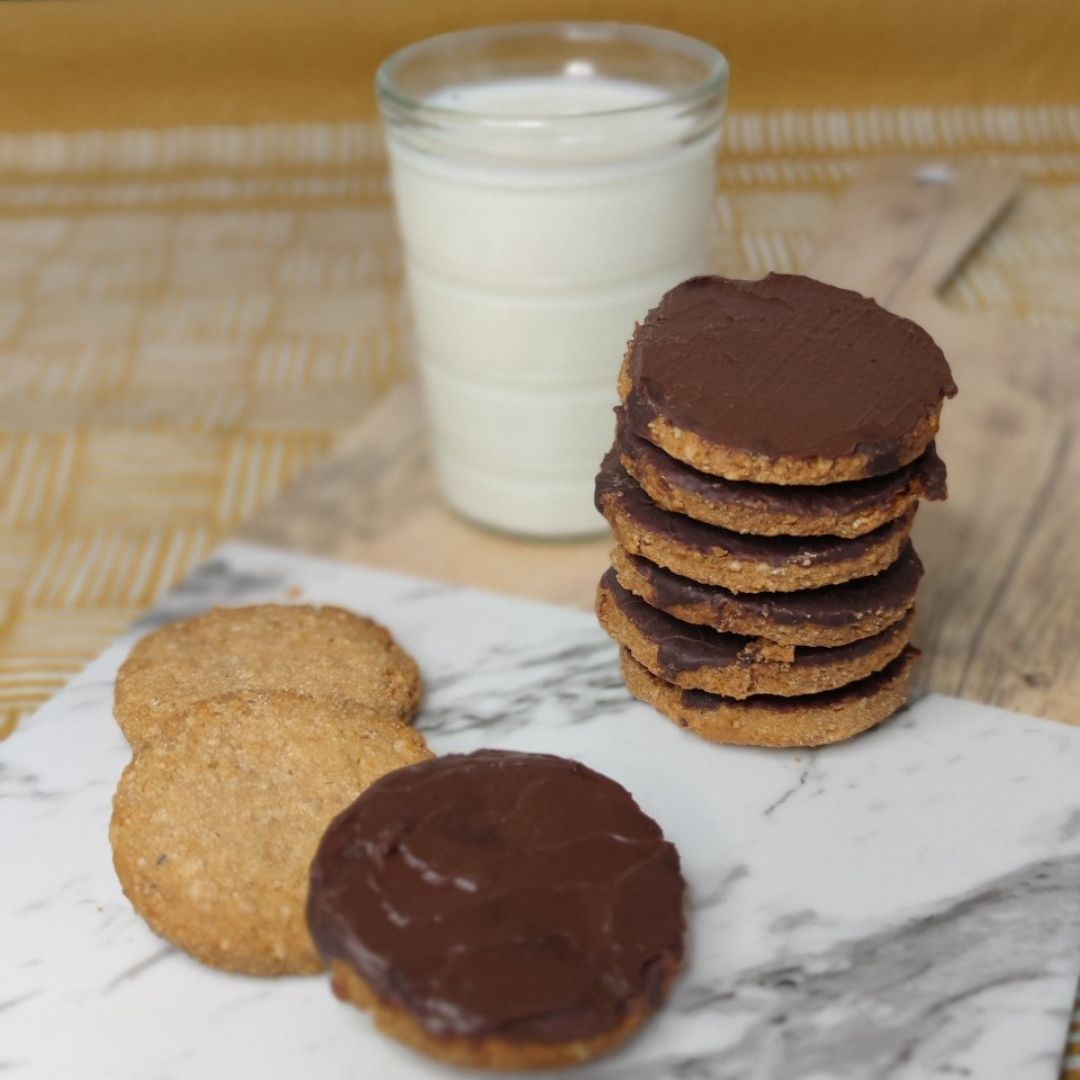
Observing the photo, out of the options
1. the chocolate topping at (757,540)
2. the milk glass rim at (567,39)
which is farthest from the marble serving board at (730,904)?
the milk glass rim at (567,39)

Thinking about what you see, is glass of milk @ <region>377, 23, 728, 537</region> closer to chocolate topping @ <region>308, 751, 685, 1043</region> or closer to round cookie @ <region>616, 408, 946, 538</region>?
round cookie @ <region>616, 408, 946, 538</region>

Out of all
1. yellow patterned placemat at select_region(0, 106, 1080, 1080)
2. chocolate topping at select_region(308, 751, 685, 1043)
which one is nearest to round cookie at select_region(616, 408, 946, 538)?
chocolate topping at select_region(308, 751, 685, 1043)

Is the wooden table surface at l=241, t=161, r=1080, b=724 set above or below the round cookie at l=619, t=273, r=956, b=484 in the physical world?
below

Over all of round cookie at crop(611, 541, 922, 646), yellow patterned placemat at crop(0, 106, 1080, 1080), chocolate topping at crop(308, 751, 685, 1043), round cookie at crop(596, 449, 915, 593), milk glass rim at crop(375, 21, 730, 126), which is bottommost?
yellow patterned placemat at crop(0, 106, 1080, 1080)

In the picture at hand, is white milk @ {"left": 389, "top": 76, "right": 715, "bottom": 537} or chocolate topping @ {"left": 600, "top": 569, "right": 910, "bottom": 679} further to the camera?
white milk @ {"left": 389, "top": 76, "right": 715, "bottom": 537}

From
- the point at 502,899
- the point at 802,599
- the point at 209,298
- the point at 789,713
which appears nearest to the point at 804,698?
the point at 789,713

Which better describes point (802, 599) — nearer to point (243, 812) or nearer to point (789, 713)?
point (789, 713)

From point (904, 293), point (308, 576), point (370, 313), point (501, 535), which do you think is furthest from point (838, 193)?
point (308, 576)
